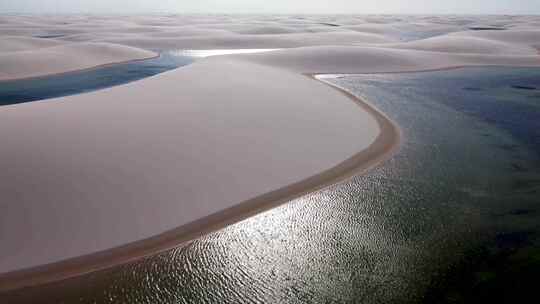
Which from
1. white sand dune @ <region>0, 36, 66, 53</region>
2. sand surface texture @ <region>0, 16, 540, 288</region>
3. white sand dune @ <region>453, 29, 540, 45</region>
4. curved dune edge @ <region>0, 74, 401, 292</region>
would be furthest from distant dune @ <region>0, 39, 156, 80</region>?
white sand dune @ <region>453, 29, 540, 45</region>

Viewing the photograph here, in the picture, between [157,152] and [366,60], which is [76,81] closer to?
[157,152]

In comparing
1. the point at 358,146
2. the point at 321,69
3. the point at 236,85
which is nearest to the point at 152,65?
the point at 321,69

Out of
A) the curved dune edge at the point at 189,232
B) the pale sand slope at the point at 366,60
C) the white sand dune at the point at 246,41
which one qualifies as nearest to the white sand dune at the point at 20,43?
the white sand dune at the point at 246,41

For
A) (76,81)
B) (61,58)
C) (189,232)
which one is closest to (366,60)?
(76,81)

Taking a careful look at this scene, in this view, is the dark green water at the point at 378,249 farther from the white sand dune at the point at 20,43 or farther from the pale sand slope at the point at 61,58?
the white sand dune at the point at 20,43

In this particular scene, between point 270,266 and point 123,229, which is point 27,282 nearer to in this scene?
point 123,229

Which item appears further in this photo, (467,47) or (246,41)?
(246,41)

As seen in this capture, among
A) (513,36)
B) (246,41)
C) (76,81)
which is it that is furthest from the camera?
(513,36)
